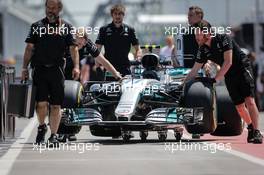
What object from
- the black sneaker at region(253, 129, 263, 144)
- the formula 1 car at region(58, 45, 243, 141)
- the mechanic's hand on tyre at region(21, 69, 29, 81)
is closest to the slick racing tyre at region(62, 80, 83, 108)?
the formula 1 car at region(58, 45, 243, 141)

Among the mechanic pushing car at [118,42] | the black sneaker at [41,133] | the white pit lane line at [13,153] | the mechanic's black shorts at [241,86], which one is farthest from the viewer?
the mechanic pushing car at [118,42]

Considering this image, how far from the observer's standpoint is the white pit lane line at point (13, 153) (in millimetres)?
12617

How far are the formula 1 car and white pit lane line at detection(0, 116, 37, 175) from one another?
780 millimetres

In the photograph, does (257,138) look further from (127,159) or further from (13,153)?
(13,153)

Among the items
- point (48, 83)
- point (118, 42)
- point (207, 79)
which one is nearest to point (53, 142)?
point (48, 83)

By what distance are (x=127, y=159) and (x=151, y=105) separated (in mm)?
3332

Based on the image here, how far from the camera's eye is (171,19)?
6906 centimetres

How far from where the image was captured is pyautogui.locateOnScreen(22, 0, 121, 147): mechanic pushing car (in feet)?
53.3

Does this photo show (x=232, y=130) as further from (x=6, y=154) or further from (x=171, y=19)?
(x=171, y=19)

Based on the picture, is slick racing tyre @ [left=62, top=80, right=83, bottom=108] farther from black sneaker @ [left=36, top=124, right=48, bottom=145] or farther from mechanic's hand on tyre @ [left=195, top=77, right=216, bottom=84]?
mechanic's hand on tyre @ [left=195, top=77, right=216, bottom=84]

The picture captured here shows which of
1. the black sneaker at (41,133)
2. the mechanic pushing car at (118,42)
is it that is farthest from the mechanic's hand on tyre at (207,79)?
the mechanic pushing car at (118,42)

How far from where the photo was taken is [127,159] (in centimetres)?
1366

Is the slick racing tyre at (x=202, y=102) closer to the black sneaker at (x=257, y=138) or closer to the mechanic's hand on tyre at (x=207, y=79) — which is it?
the mechanic's hand on tyre at (x=207, y=79)

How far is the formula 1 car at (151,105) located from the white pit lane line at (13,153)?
0.78 metres
